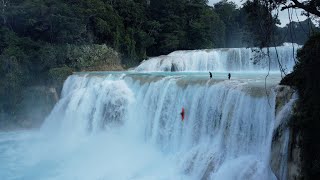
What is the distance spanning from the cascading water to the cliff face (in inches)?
25.8

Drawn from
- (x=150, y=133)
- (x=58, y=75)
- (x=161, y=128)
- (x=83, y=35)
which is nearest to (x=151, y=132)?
(x=150, y=133)

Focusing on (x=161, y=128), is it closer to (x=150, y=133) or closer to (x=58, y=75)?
(x=150, y=133)

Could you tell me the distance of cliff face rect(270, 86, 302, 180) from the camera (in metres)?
7.09

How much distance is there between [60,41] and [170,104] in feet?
45.4

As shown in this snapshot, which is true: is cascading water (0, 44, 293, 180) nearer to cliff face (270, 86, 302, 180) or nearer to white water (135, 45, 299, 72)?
cliff face (270, 86, 302, 180)

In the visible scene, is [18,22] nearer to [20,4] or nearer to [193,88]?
[20,4]

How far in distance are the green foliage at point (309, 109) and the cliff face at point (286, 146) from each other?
137 millimetres

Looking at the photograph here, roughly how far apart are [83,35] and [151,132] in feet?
46.5

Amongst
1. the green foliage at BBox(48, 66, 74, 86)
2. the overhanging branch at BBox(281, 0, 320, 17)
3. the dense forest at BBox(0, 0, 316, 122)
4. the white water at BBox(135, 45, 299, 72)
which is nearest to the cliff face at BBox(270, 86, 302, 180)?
the overhanging branch at BBox(281, 0, 320, 17)

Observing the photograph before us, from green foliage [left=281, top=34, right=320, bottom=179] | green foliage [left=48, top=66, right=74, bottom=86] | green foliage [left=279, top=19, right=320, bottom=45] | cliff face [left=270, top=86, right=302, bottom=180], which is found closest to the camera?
green foliage [left=281, top=34, right=320, bottom=179]

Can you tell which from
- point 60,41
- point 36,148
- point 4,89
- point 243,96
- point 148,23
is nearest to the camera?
point 243,96

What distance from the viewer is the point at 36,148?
15.6 metres

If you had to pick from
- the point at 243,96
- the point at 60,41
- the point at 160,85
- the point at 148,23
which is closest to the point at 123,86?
the point at 160,85

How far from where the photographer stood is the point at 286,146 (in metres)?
7.33
